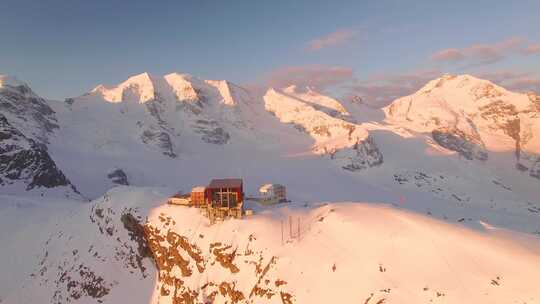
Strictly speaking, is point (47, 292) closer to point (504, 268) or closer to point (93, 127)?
point (504, 268)

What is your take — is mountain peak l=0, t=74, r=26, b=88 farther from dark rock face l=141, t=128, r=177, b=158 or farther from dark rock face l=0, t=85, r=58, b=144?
dark rock face l=141, t=128, r=177, b=158

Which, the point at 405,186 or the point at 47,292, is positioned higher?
the point at 47,292

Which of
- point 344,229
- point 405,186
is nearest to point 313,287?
point 344,229

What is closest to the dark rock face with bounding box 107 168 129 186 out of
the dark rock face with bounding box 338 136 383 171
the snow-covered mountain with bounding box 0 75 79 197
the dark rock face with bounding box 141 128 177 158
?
the snow-covered mountain with bounding box 0 75 79 197

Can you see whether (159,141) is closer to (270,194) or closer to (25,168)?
(25,168)

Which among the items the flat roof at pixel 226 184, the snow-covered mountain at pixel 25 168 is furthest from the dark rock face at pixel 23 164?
the flat roof at pixel 226 184

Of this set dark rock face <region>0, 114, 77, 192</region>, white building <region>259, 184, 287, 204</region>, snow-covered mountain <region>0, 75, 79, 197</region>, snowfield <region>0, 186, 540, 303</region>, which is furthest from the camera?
dark rock face <region>0, 114, 77, 192</region>

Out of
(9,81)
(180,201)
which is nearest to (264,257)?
(180,201)
